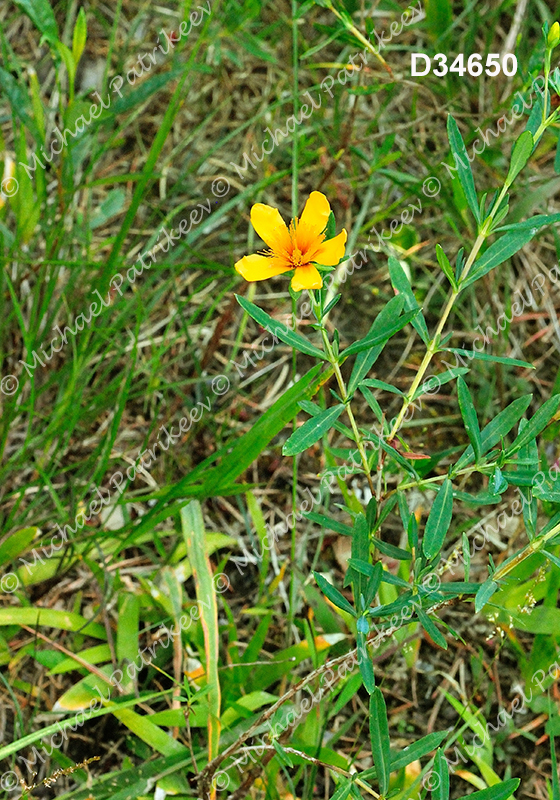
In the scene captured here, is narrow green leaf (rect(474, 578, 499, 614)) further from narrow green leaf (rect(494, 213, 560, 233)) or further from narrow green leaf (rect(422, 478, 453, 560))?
narrow green leaf (rect(494, 213, 560, 233))

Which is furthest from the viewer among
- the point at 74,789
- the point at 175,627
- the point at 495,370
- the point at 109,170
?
the point at 109,170

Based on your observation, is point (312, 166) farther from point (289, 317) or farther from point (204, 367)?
point (204, 367)

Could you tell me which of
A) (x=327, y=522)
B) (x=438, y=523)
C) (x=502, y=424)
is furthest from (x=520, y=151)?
(x=327, y=522)

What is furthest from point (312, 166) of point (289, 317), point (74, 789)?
point (74, 789)

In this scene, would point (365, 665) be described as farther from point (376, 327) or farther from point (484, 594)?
point (376, 327)

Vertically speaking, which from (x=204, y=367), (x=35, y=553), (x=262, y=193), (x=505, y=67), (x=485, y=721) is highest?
(x=505, y=67)

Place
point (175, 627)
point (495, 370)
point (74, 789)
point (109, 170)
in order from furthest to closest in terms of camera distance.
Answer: point (109, 170) < point (495, 370) < point (175, 627) < point (74, 789)
